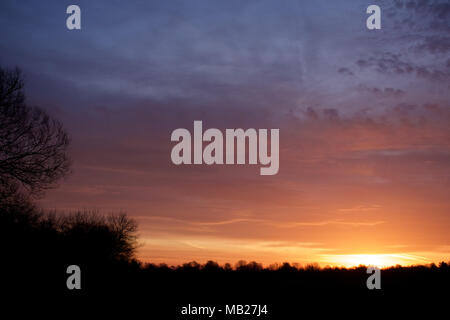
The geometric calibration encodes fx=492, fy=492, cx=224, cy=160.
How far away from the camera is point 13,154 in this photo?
73.5ft

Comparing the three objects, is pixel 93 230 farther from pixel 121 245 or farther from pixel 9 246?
pixel 9 246

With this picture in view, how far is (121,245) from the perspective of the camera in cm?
6297

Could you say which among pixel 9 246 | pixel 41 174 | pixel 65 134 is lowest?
pixel 9 246

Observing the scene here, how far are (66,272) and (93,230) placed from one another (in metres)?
36.0

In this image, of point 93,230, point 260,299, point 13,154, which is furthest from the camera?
point 93,230

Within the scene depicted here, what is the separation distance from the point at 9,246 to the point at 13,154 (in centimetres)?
590
